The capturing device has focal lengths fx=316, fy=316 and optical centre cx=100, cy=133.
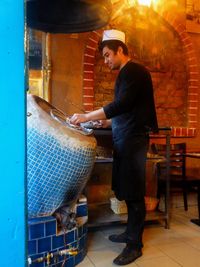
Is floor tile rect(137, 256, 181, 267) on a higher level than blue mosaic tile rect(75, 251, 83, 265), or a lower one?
lower

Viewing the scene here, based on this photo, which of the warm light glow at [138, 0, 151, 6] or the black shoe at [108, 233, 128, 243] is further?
the warm light glow at [138, 0, 151, 6]

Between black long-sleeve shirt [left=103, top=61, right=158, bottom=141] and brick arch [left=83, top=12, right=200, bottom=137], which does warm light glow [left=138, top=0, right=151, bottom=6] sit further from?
black long-sleeve shirt [left=103, top=61, right=158, bottom=141]

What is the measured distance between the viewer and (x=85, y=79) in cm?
388

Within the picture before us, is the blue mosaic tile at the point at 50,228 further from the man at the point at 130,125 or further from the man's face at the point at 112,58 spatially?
the man's face at the point at 112,58

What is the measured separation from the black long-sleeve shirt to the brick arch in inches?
58.2

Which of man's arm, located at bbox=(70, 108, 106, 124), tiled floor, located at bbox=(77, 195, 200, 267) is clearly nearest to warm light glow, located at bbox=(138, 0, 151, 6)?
man's arm, located at bbox=(70, 108, 106, 124)

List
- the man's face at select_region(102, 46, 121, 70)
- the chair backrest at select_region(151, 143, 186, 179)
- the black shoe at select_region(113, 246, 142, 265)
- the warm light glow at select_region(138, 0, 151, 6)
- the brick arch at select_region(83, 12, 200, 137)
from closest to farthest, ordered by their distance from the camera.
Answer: the black shoe at select_region(113, 246, 142, 265), the man's face at select_region(102, 46, 121, 70), the chair backrest at select_region(151, 143, 186, 179), the brick arch at select_region(83, 12, 200, 137), the warm light glow at select_region(138, 0, 151, 6)

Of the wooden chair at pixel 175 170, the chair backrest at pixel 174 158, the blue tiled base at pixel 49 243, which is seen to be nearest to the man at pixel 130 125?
the blue tiled base at pixel 49 243

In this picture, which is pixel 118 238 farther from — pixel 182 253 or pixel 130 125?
pixel 130 125

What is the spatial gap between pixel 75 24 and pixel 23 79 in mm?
1621

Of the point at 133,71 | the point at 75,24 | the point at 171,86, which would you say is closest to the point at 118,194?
the point at 133,71

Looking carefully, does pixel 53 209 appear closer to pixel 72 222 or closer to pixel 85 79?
pixel 72 222

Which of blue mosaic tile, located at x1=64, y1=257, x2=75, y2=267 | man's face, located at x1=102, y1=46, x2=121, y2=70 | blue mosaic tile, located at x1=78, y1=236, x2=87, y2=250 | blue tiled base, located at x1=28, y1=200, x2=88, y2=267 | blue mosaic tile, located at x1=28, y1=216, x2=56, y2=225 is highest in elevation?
man's face, located at x1=102, y1=46, x2=121, y2=70

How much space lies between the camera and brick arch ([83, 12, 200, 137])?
12.7 feet
